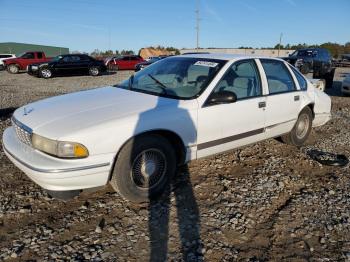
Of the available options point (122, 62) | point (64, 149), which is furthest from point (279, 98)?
point (122, 62)

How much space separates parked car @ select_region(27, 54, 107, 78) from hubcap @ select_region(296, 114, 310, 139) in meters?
17.0

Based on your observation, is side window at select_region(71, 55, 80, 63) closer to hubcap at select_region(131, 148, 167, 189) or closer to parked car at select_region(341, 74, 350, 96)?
parked car at select_region(341, 74, 350, 96)

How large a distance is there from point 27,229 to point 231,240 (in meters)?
1.89

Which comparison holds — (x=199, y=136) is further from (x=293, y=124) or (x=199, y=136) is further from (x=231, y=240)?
(x=293, y=124)

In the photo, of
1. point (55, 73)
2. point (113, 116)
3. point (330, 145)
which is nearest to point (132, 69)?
point (55, 73)

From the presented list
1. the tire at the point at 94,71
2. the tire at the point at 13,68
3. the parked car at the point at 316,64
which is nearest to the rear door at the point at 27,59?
the tire at the point at 13,68

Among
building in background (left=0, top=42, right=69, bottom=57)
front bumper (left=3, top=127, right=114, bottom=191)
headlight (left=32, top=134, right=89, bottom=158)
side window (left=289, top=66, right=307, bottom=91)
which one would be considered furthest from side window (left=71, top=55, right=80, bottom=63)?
building in background (left=0, top=42, right=69, bottom=57)

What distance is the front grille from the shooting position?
3.30 metres

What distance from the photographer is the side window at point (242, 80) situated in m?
4.21

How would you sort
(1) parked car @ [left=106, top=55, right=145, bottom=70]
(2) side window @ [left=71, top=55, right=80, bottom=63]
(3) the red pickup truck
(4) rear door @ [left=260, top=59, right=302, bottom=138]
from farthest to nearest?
(1) parked car @ [left=106, top=55, right=145, bottom=70]
(3) the red pickup truck
(2) side window @ [left=71, top=55, right=80, bottom=63]
(4) rear door @ [left=260, top=59, right=302, bottom=138]

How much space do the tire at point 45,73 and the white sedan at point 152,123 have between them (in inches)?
642

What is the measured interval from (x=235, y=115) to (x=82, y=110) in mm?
1857

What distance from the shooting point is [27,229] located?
313 cm

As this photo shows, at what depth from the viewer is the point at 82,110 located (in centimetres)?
353
